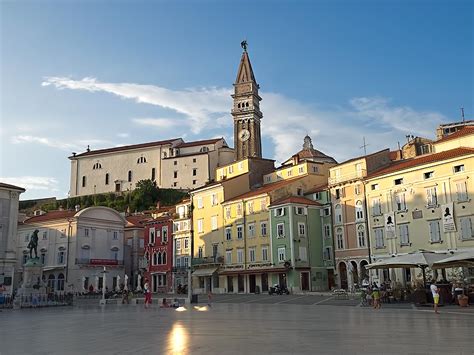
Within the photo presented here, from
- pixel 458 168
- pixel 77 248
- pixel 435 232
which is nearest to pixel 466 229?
pixel 435 232

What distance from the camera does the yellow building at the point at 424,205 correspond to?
139ft

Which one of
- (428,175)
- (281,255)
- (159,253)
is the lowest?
(281,255)

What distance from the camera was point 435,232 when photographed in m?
44.2

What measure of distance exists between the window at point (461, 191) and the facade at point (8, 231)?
42.5m

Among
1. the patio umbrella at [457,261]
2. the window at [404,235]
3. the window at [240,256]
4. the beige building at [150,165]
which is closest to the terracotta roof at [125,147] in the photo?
the beige building at [150,165]

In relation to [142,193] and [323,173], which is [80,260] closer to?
[323,173]

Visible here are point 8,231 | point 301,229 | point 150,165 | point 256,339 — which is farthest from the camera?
point 150,165

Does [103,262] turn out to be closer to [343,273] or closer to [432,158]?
[343,273]

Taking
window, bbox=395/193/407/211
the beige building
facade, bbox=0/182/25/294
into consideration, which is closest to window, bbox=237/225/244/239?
window, bbox=395/193/407/211

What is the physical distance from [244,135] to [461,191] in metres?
79.8

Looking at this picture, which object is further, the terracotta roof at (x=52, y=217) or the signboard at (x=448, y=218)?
the terracotta roof at (x=52, y=217)

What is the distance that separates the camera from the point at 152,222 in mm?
73562

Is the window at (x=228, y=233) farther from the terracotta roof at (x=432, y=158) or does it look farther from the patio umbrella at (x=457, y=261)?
the patio umbrella at (x=457, y=261)

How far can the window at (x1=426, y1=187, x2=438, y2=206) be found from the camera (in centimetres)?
4456
